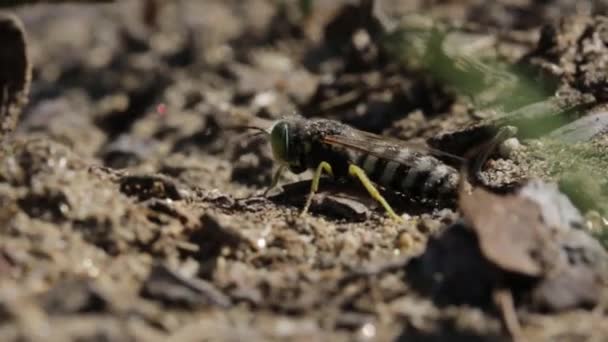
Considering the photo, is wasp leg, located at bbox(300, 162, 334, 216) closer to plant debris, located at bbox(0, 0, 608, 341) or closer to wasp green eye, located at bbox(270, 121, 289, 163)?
plant debris, located at bbox(0, 0, 608, 341)

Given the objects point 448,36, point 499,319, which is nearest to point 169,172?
point 448,36

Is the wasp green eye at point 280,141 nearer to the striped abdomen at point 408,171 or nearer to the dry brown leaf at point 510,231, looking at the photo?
the striped abdomen at point 408,171

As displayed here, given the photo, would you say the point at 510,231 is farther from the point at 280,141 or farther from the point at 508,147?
the point at 280,141

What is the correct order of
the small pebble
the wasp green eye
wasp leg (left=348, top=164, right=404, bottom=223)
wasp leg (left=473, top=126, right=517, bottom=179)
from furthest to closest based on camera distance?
1. the wasp green eye
2. the small pebble
3. wasp leg (left=473, top=126, right=517, bottom=179)
4. wasp leg (left=348, top=164, right=404, bottom=223)

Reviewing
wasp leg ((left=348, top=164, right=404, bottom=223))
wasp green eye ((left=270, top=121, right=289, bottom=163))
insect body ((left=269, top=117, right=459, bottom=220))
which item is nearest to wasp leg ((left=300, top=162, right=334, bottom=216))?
insect body ((left=269, top=117, right=459, bottom=220))

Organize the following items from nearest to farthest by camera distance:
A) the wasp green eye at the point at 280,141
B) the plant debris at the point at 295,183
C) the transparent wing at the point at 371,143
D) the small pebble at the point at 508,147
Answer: the plant debris at the point at 295,183 < the small pebble at the point at 508,147 < the transparent wing at the point at 371,143 < the wasp green eye at the point at 280,141

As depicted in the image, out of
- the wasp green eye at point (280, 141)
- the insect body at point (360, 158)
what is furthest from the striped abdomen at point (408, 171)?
the wasp green eye at point (280, 141)

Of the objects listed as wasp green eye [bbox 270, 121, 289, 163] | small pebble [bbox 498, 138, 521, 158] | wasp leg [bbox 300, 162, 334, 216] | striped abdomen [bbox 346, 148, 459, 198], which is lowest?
wasp leg [bbox 300, 162, 334, 216]

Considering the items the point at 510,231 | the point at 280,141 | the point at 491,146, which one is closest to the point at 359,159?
the point at 280,141
